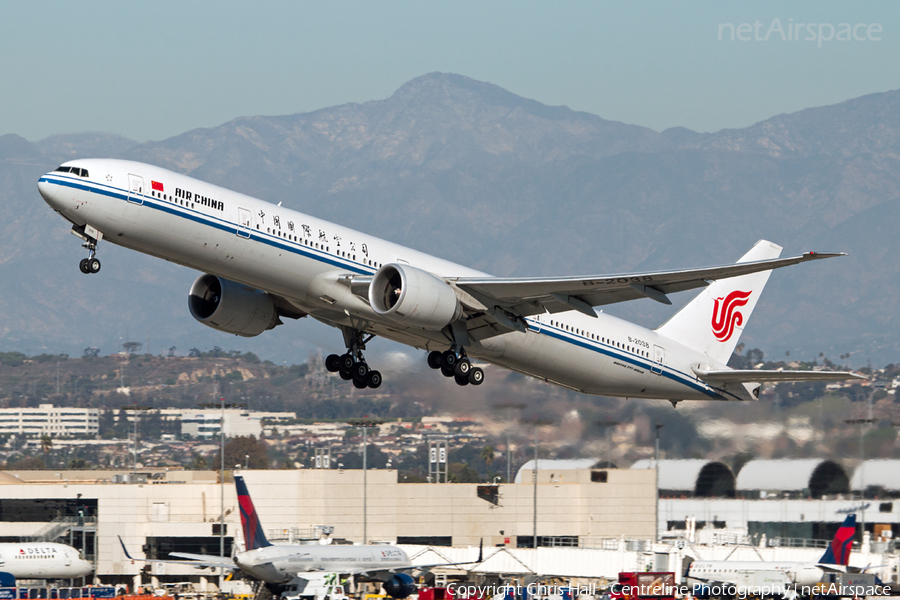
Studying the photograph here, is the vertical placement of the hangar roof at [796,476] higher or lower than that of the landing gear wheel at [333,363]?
lower

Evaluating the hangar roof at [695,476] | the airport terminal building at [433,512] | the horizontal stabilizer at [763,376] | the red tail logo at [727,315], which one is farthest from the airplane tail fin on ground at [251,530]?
the hangar roof at [695,476]

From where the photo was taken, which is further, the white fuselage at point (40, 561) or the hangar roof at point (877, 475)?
the hangar roof at point (877, 475)

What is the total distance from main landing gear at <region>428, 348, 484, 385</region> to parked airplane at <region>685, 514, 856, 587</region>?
12990 mm

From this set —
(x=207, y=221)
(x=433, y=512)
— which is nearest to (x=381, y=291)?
(x=207, y=221)

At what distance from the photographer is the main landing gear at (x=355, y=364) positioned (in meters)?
36.1

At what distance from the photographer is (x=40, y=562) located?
46.4 meters

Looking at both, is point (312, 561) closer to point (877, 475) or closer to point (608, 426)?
point (608, 426)

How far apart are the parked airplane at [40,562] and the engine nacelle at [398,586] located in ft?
45.3

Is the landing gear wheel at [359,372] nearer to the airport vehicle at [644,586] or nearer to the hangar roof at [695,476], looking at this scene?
the airport vehicle at [644,586]

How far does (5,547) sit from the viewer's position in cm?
4606

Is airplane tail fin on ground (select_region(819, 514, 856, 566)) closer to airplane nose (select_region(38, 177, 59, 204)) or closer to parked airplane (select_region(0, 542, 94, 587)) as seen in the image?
parked airplane (select_region(0, 542, 94, 587))

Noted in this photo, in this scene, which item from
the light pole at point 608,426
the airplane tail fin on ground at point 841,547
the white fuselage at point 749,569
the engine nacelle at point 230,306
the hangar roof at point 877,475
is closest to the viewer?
the engine nacelle at point 230,306

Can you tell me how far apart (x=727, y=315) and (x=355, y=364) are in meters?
14.1

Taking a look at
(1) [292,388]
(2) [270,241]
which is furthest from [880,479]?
(1) [292,388]
